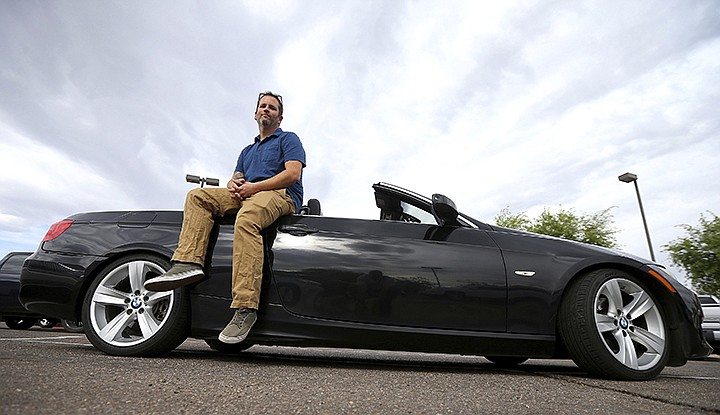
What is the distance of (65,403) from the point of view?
1.44m

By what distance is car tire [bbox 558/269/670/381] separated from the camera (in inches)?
110

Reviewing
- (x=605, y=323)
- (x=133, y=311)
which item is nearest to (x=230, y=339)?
(x=133, y=311)

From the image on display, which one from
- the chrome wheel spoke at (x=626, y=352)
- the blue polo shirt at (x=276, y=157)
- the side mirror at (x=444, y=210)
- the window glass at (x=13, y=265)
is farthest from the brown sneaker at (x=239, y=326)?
the window glass at (x=13, y=265)

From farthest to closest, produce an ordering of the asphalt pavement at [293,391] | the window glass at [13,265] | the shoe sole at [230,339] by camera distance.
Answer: the window glass at [13,265] < the shoe sole at [230,339] < the asphalt pavement at [293,391]

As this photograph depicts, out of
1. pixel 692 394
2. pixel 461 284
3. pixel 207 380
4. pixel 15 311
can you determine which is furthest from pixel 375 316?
pixel 15 311

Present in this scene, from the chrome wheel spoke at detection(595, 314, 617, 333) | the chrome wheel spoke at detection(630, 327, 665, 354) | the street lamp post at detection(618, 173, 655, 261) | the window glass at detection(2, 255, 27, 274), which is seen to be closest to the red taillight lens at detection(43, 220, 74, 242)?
the chrome wheel spoke at detection(595, 314, 617, 333)

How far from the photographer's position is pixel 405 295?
2867 mm

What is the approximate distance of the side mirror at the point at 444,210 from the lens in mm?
3016

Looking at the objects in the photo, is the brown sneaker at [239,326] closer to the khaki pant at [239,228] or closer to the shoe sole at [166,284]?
the khaki pant at [239,228]

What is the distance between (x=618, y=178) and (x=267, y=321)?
16.6 metres

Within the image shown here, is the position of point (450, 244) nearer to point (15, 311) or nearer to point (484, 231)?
point (484, 231)

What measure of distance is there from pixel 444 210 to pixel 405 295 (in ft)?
1.99

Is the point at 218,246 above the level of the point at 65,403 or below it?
above

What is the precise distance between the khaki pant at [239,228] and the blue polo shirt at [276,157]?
0.22 meters
